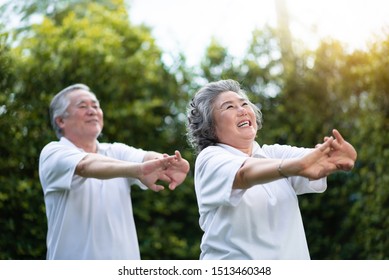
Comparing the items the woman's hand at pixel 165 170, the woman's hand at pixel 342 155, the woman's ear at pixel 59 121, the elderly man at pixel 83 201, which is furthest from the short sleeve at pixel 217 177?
the woman's ear at pixel 59 121

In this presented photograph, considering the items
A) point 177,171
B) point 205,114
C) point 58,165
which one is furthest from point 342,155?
point 58,165

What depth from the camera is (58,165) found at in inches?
141

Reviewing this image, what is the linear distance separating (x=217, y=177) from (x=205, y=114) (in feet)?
1.35

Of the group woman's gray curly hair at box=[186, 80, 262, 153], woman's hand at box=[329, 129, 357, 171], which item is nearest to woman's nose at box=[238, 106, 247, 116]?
woman's gray curly hair at box=[186, 80, 262, 153]

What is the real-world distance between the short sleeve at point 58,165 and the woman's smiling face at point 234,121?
0.92 metres

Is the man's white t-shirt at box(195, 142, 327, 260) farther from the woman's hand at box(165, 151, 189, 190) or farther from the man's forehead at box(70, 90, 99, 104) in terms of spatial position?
the man's forehead at box(70, 90, 99, 104)

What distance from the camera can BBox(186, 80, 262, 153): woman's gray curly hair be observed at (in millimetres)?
2965

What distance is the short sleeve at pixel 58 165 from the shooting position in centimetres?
352

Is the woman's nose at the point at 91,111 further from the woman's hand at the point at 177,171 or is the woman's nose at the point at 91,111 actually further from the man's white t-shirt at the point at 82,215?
the woman's hand at the point at 177,171

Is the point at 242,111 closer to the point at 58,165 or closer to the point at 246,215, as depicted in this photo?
the point at 246,215

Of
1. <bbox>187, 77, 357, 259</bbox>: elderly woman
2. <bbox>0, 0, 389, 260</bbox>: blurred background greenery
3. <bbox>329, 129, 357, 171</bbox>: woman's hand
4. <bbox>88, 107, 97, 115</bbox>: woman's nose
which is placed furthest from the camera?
<bbox>0, 0, 389, 260</bbox>: blurred background greenery

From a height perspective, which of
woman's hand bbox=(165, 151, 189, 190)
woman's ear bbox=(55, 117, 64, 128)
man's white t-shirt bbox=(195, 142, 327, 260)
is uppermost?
woman's ear bbox=(55, 117, 64, 128)

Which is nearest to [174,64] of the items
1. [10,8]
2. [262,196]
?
[10,8]

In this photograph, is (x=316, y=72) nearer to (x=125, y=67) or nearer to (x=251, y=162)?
(x=125, y=67)
